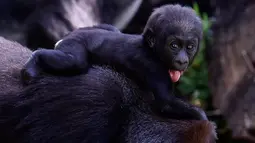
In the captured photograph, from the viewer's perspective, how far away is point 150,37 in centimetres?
203

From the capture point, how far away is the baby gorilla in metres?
1.95

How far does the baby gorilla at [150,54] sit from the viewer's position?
6.40 feet

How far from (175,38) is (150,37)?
10cm

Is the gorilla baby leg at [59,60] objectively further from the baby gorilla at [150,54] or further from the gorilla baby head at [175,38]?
the gorilla baby head at [175,38]

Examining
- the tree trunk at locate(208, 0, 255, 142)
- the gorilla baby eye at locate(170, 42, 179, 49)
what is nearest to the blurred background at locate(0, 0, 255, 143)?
the tree trunk at locate(208, 0, 255, 142)

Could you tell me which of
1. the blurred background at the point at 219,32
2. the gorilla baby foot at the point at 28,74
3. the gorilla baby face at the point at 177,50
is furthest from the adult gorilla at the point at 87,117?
the blurred background at the point at 219,32

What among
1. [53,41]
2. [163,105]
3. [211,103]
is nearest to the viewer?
[163,105]

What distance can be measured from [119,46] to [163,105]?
0.27 m

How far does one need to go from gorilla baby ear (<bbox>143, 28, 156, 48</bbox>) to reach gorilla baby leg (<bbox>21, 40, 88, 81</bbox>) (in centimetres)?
23

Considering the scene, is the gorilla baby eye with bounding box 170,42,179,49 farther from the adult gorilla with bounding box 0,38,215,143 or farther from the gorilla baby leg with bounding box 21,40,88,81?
the gorilla baby leg with bounding box 21,40,88,81

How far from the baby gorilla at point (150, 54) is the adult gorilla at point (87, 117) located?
0.16ft

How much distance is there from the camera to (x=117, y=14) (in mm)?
4684

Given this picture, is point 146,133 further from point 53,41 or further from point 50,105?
point 53,41

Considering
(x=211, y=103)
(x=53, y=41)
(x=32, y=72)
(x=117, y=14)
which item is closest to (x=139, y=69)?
(x=32, y=72)
